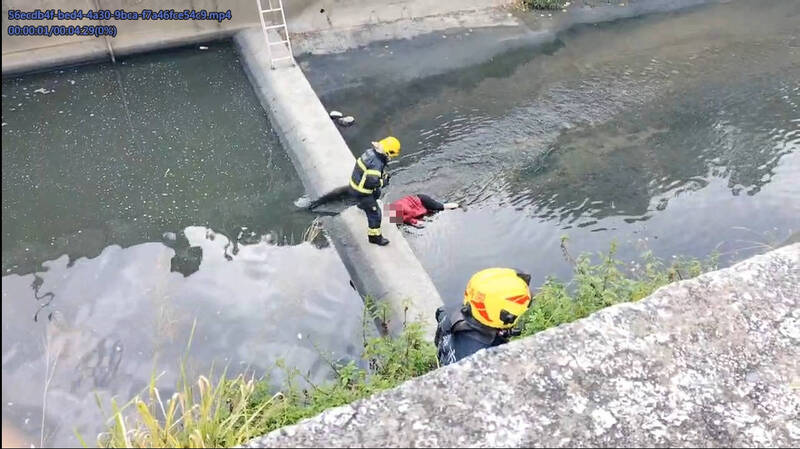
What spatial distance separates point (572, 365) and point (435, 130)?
19.8 ft

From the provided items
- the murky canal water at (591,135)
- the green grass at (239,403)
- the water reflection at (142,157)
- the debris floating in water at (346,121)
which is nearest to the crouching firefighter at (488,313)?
the green grass at (239,403)

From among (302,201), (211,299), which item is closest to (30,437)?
(211,299)

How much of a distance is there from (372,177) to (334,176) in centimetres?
126

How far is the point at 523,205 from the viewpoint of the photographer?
7.34 meters

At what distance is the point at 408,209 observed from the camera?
6.84 meters

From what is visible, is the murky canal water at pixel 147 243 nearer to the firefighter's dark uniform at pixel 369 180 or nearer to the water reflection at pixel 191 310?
the water reflection at pixel 191 310

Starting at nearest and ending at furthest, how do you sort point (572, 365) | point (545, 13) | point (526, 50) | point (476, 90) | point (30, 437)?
1. point (30, 437)
2. point (572, 365)
3. point (476, 90)
4. point (526, 50)
5. point (545, 13)

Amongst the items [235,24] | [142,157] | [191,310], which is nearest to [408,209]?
[191,310]

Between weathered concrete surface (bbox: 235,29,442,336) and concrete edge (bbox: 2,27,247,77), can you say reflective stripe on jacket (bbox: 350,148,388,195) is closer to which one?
weathered concrete surface (bbox: 235,29,442,336)

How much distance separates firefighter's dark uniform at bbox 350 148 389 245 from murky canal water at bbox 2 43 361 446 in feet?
2.30

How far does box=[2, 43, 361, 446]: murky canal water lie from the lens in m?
4.23

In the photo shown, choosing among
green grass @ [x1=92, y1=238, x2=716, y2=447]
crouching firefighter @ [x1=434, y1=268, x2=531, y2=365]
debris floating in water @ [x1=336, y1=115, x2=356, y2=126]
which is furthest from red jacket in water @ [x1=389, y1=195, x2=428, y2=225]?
crouching firefighter @ [x1=434, y1=268, x2=531, y2=365]

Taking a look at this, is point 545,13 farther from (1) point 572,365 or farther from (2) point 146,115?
(1) point 572,365

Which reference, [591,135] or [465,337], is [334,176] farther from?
[591,135]
